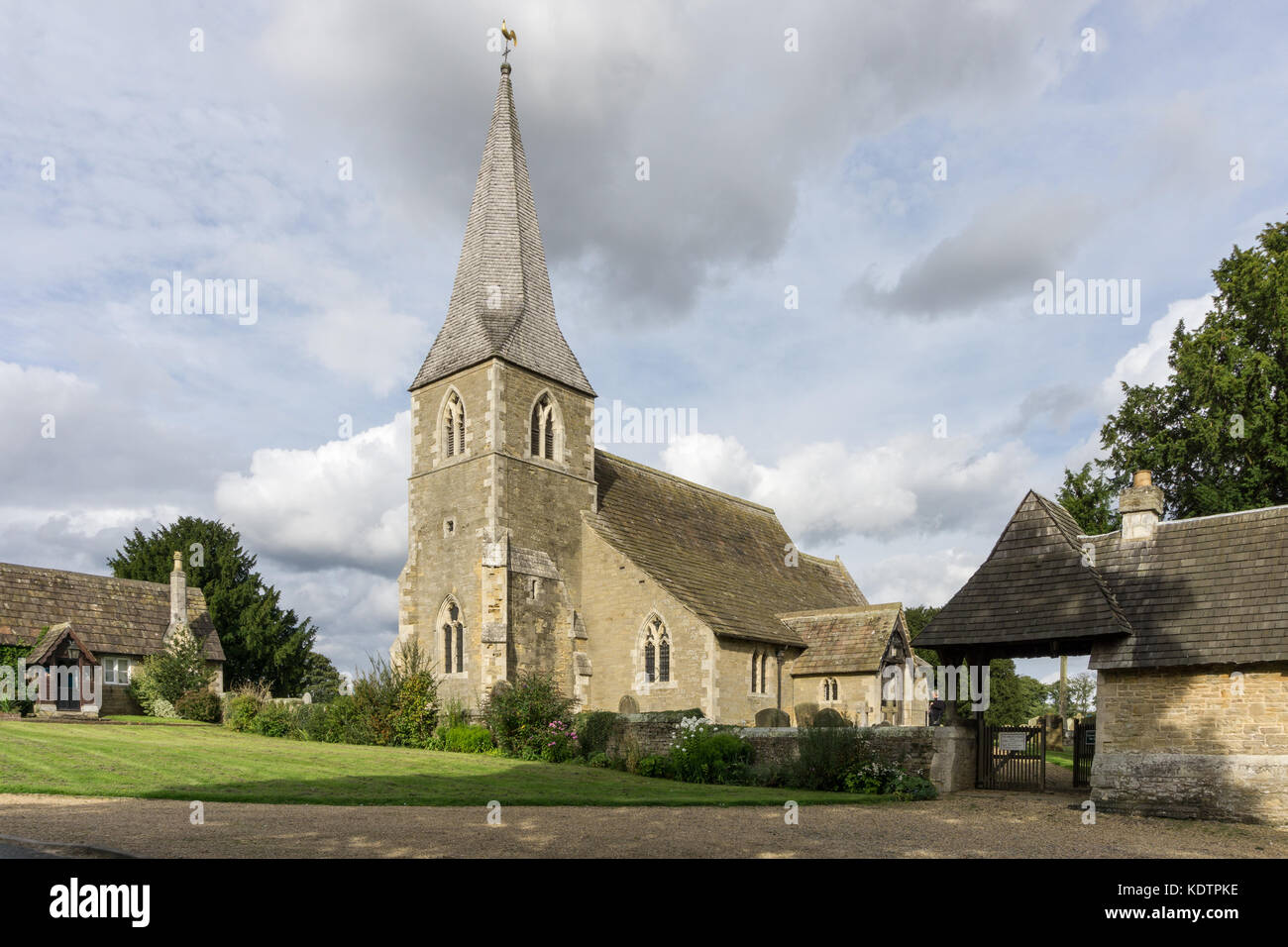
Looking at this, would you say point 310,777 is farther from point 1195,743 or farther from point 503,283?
point 503,283

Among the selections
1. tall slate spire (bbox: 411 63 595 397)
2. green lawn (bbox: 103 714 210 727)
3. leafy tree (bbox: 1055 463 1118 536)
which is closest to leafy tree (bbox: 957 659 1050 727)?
leafy tree (bbox: 1055 463 1118 536)

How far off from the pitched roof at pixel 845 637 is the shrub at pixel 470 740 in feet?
36.8

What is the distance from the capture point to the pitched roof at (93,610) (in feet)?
112

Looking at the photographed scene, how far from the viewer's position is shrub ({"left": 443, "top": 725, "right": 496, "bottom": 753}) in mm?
25234

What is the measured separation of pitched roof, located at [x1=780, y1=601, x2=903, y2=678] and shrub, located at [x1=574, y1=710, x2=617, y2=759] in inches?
393

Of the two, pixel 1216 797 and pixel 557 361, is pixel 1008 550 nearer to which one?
pixel 1216 797

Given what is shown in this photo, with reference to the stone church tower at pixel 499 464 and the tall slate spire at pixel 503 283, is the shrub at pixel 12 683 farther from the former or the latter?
the tall slate spire at pixel 503 283

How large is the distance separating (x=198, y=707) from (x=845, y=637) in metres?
22.9

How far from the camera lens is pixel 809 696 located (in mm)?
31531

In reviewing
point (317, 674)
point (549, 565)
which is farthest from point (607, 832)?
point (317, 674)

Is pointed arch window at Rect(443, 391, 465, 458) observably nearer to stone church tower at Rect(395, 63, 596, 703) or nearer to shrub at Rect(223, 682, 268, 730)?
stone church tower at Rect(395, 63, 596, 703)
